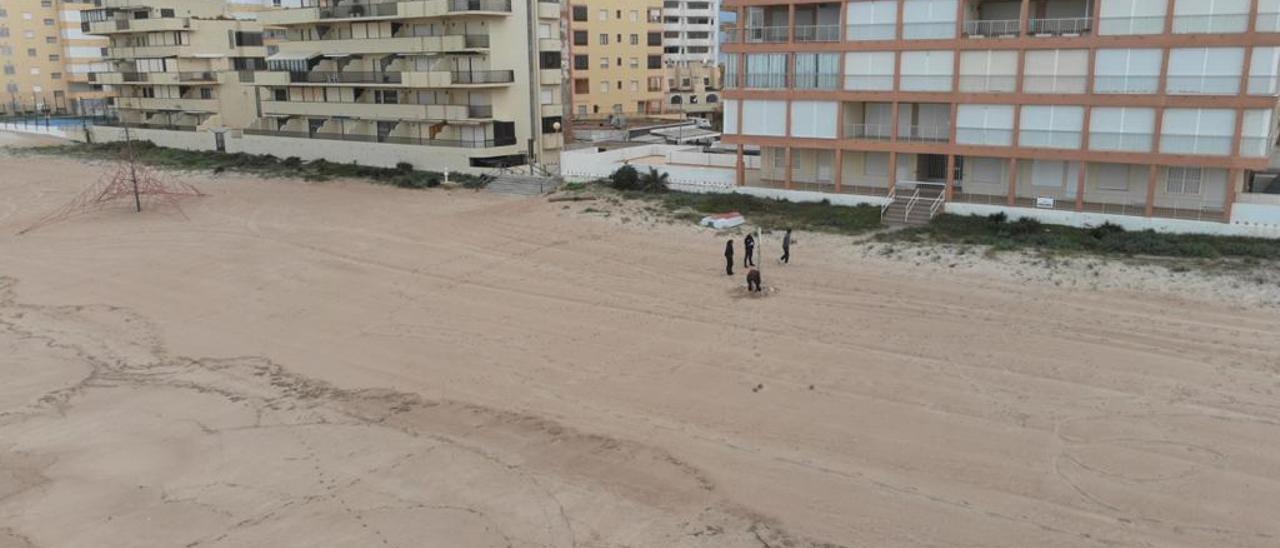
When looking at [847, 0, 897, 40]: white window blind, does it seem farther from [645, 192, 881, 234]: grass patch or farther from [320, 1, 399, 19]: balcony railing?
[320, 1, 399, 19]: balcony railing

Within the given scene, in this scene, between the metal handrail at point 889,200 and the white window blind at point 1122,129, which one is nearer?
the white window blind at point 1122,129

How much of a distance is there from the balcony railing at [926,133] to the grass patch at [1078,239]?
3.81 m

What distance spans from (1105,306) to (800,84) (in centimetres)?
1827

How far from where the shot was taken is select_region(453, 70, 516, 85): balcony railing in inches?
2101

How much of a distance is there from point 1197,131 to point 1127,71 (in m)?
3.22

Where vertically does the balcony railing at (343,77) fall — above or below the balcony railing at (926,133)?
above

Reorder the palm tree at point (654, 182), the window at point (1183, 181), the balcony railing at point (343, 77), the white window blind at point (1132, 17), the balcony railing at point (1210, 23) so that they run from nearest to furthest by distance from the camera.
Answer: the balcony railing at point (1210, 23) < the white window blind at point (1132, 17) < the window at point (1183, 181) < the palm tree at point (654, 182) < the balcony railing at point (343, 77)

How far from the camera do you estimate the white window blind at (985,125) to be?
37.7m

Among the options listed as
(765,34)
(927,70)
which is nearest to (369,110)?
(765,34)

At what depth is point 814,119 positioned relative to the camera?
42031 mm

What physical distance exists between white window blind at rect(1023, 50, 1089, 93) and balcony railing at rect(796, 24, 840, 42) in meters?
8.13

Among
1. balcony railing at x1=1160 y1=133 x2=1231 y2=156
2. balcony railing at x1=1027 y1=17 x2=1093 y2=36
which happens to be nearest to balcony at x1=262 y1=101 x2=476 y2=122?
balcony railing at x1=1027 y1=17 x2=1093 y2=36

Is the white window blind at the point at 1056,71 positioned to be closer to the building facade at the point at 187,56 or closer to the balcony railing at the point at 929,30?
the balcony railing at the point at 929,30

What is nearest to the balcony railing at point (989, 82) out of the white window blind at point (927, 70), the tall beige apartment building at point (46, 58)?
the white window blind at point (927, 70)
